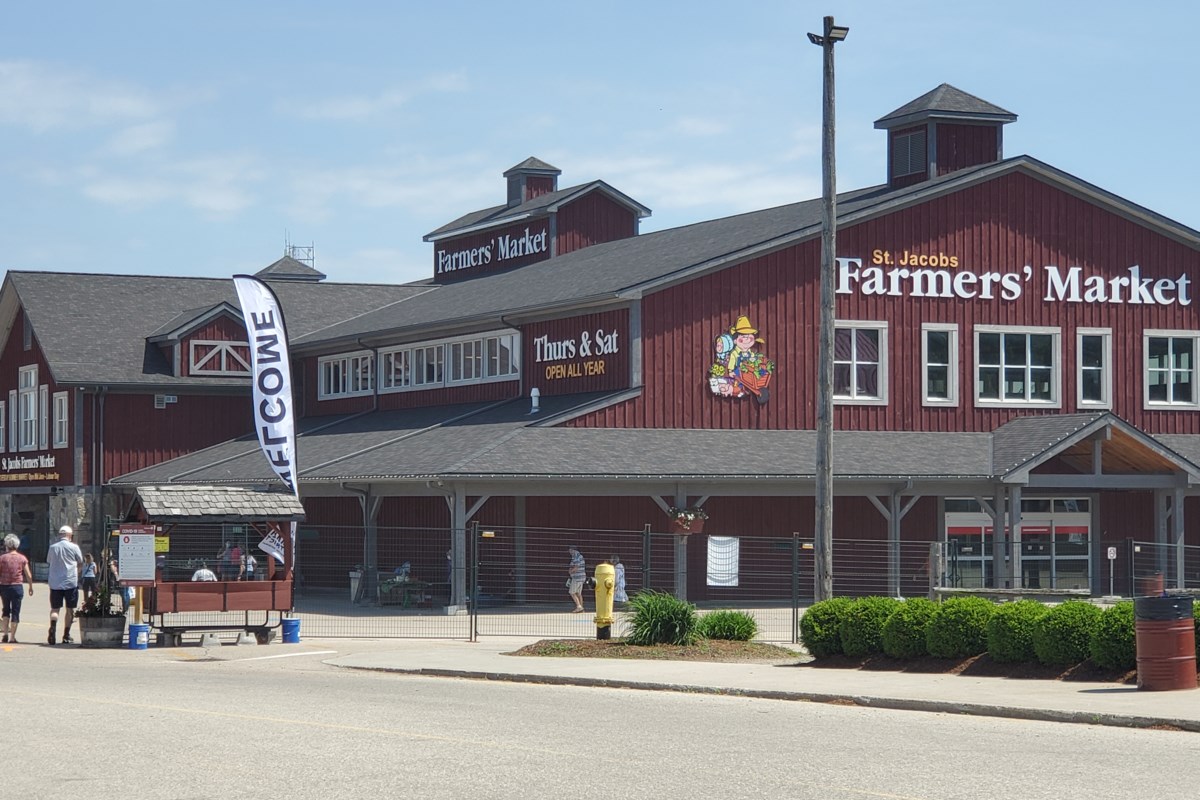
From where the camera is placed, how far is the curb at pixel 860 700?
15422 mm

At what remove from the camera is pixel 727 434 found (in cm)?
3812

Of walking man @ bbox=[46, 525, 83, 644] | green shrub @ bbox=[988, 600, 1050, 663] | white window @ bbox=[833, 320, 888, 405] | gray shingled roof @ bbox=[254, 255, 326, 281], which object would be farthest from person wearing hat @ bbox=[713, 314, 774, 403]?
gray shingled roof @ bbox=[254, 255, 326, 281]

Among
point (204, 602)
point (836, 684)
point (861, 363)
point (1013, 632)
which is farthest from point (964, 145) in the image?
point (836, 684)

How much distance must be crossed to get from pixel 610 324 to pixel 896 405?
22.6ft

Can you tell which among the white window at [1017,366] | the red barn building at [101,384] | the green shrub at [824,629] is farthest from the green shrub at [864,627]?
the red barn building at [101,384]

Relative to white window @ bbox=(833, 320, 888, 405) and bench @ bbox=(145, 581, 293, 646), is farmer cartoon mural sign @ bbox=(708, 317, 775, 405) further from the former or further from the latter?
bench @ bbox=(145, 581, 293, 646)

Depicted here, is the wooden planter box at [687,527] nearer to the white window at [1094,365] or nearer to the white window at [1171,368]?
the white window at [1094,365]

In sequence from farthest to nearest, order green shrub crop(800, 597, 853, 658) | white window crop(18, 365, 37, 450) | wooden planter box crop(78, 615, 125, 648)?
white window crop(18, 365, 37, 450), wooden planter box crop(78, 615, 125, 648), green shrub crop(800, 597, 853, 658)

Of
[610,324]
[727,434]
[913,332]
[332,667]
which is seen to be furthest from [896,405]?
[332,667]

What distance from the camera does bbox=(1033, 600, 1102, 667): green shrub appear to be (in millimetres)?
18984

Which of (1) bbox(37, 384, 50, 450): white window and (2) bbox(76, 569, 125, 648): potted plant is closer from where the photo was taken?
(2) bbox(76, 569, 125, 648): potted plant

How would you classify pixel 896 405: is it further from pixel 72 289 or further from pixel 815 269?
pixel 72 289

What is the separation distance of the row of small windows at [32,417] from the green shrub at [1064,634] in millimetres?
36122

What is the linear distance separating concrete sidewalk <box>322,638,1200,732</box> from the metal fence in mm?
9352
